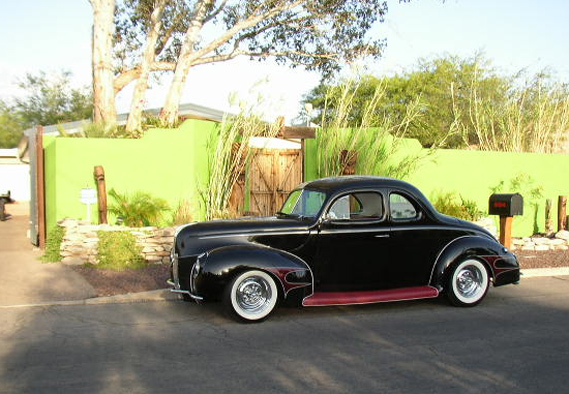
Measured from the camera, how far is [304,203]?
25.5ft

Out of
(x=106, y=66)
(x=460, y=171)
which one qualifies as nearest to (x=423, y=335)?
(x=460, y=171)

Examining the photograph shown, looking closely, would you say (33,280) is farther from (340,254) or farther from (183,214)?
(340,254)

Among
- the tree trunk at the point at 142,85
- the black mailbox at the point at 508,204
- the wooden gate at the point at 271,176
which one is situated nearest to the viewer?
the black mailbox at the point at 508,204

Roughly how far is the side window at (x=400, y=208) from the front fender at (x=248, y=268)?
4.69ft

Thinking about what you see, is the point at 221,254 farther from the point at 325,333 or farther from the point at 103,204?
the point at 103,204

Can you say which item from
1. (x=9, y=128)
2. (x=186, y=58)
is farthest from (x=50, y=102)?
(x=186, y=58)

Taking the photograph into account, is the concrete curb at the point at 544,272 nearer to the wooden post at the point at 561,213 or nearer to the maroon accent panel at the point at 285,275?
the wooden post at the point at 561,213

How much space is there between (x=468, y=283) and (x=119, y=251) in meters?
5.83

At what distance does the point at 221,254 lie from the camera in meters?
6.73

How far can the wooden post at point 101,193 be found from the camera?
11.5 m

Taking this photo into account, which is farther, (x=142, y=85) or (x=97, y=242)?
(x=142, y=85)

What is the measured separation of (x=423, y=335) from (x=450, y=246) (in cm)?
172

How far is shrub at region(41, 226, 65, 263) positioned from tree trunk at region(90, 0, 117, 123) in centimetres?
420

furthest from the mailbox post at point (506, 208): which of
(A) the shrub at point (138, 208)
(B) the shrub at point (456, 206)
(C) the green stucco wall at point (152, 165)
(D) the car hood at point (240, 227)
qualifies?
(A) the shrub at point (138, 208)
